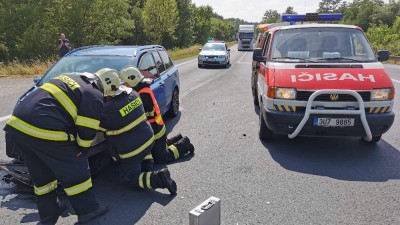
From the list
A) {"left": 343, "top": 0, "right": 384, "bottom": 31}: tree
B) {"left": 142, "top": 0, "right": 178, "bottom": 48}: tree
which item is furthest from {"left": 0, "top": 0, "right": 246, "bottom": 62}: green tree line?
{"left": 343, "top": 0, "right": 384, "bottom": 31}: tree

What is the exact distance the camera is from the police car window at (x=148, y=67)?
19.8ft

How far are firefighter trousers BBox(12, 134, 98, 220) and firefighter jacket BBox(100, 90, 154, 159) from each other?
667mm

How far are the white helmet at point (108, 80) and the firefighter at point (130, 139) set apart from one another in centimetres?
15

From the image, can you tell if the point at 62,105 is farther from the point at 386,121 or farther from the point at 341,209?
the point at 386,121

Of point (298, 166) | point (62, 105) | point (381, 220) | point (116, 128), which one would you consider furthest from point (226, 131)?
point (62, 105)

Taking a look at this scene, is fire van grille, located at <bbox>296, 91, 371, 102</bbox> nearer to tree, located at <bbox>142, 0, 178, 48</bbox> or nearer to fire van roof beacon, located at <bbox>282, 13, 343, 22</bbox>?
fire van roof beacon, located at <bbox>282, 13, 343, 22</bbox>

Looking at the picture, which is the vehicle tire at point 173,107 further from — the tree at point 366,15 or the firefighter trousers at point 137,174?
the tree at point 366,15

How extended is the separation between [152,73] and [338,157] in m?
3.59

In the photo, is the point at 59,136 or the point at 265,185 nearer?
the point at 59,136

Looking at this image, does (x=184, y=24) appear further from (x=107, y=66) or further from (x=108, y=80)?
(x=108, y=80)

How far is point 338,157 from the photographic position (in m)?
5.23

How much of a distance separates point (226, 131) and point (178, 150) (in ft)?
5.90

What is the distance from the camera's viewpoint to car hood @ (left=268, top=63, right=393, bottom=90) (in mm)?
4914

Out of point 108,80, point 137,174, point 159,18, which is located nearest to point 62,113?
point 108,80
